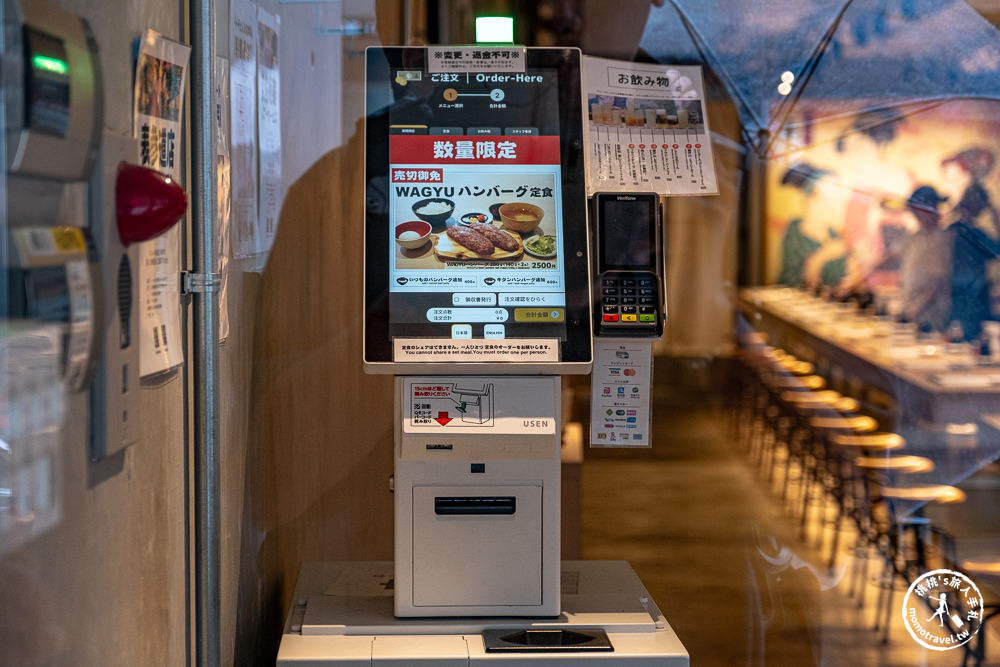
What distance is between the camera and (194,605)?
1663 mm

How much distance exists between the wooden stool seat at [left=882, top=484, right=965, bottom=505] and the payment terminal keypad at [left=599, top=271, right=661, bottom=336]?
1.54 m

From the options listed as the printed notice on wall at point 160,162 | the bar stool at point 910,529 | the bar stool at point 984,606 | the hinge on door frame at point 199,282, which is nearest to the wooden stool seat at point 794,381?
the bar stool at point 910,529

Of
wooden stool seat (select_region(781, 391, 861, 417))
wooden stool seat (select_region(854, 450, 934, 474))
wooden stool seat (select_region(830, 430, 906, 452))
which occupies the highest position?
wooden stool seat (select_region(781, 391, 861, 417))

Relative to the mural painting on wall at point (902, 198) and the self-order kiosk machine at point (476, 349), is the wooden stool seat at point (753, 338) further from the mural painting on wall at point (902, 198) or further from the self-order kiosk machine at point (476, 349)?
the self-order kiosk machine at point (476, 349)

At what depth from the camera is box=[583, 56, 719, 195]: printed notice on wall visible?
244 centimetres

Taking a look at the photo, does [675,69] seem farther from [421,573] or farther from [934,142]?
[421,573]

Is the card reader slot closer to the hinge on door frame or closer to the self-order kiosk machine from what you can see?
the self-order kiosk machine

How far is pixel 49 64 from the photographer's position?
90cm

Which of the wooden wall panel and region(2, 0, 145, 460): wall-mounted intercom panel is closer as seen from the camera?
region(2, 0, 145, 460): wall-mounted intercom panel

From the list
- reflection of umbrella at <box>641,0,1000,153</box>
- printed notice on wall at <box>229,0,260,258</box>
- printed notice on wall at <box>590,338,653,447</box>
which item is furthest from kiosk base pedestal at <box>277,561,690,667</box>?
reflection of umbrella at <box>641,0,1000,153</box>

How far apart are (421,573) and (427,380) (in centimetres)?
42

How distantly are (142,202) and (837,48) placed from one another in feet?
8.58

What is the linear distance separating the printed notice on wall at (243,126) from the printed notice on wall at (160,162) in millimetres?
399

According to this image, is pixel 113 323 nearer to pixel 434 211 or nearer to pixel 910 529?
pixel 434 211
